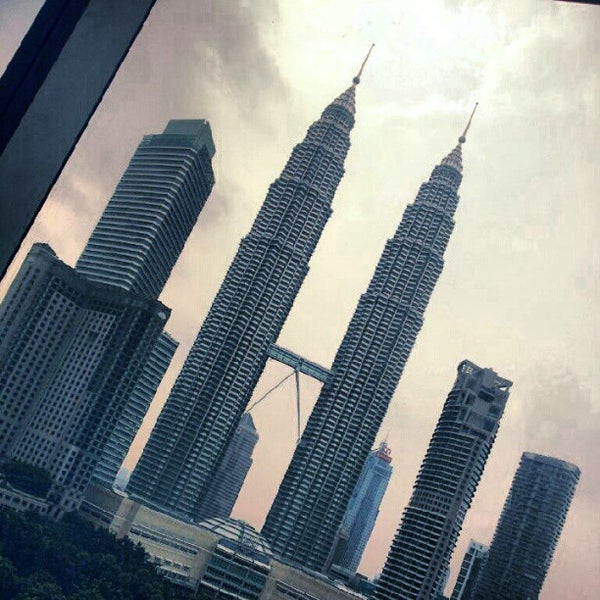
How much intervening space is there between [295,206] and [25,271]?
14.0m

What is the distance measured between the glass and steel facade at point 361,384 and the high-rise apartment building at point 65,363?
9246 millimetres

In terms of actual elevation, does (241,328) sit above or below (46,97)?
above

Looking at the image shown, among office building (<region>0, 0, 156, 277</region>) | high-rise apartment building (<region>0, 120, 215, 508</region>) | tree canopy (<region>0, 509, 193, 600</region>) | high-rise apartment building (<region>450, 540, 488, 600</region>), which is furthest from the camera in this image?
high-rise apartment building (<region>450, 540, 488, 600</region>)

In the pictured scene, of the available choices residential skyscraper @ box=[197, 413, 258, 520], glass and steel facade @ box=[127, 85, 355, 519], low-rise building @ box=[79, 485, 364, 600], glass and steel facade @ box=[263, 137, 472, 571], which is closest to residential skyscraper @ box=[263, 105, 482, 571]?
glass and steel facade @ box=[263, 137, 472, 571]

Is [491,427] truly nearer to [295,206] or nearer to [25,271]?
[295,206]

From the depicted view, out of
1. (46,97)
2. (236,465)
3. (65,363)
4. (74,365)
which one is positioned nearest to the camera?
(46,97)

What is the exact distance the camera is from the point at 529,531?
42.6m

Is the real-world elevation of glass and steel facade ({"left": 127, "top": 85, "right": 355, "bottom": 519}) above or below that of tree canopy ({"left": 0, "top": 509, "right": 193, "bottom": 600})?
above

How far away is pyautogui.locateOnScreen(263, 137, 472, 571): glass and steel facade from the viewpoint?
97.2ft

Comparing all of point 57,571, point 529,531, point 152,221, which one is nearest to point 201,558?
point 57,571

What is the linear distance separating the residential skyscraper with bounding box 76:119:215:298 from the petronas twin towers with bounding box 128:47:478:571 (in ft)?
15.7

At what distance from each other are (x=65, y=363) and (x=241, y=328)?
8228 millimetres

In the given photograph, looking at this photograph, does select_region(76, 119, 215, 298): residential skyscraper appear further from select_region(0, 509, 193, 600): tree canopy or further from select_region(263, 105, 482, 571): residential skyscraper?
select_region(0, 509, 193, 600): tree canopy

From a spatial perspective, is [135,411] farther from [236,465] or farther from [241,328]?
[236,465]
